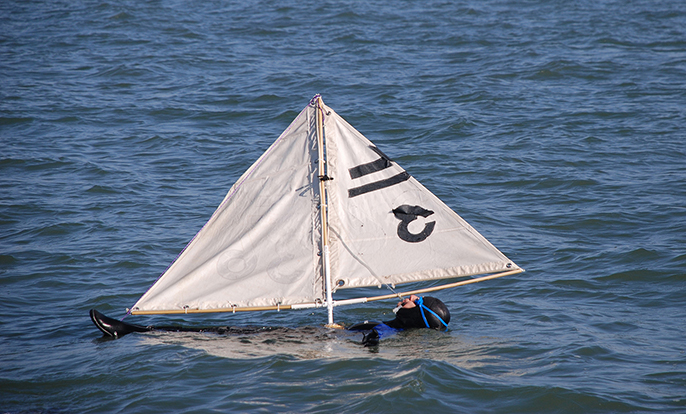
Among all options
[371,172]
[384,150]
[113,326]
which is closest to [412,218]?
[371,172]

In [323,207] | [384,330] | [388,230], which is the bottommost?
[384,330]

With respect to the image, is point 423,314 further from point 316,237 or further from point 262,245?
point 262,245

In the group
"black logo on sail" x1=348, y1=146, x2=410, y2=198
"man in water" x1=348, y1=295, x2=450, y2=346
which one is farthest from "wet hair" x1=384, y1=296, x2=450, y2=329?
"black logo on sail" x1=348, y1=146, x2=410, y2=198

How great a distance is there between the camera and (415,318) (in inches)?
377

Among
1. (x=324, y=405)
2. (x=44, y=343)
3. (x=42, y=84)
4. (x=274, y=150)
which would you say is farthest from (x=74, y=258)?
(x=42, y=84)

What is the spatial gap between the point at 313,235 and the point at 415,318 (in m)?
1.85

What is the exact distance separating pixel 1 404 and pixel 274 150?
15.0 ft

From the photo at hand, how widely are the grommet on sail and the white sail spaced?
0.01m

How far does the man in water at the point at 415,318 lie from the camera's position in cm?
955

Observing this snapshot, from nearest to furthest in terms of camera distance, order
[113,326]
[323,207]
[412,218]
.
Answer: [323,207] → [412,218] → [113,326]

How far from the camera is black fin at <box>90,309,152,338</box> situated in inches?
373

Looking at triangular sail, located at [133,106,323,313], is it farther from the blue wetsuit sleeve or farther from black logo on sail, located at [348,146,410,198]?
the blue wetsuit sleeve

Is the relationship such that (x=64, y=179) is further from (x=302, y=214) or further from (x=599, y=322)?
(x=599, y=322)

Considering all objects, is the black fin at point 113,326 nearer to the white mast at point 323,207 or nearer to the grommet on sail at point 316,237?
the grommet on sail at point 316,237
